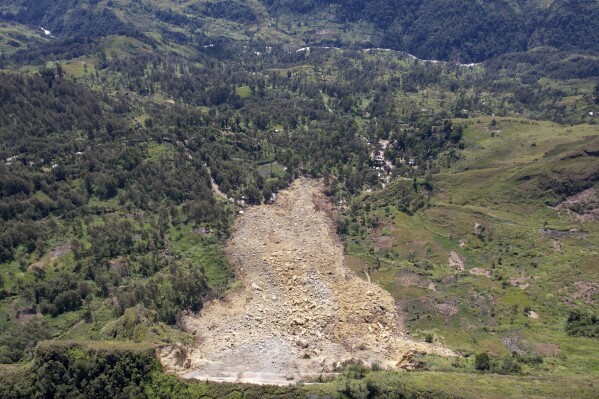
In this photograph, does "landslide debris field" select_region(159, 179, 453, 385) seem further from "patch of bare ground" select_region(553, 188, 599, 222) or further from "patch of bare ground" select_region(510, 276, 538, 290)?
"patch of bare ground" select_region(553, 188, 599, 222)

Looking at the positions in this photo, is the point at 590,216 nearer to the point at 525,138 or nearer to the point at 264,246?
the point at 525,138

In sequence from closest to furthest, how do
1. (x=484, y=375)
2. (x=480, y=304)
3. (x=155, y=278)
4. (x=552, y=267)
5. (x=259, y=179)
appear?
(x=484, y=375) → (x=480, y=304) → (x=552, y=267) → (x=155, y=278) → (x=259, y=179)

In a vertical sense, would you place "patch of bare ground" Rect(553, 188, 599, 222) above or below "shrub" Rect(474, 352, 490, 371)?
above

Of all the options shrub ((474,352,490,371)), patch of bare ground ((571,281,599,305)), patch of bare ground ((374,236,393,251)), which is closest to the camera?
shrub ((474,352,490,371))

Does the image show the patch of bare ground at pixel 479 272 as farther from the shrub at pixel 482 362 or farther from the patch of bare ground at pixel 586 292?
the shrub at pixel 482 362

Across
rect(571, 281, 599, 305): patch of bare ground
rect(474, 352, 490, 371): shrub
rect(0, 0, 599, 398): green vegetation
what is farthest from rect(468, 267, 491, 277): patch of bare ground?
rect(474, 352, 490, 371): shrub

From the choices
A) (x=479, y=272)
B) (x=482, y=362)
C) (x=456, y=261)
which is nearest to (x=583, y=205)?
(x=479, y=272)

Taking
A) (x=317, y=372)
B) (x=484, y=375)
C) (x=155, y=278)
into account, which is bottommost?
(x=155, y=278)

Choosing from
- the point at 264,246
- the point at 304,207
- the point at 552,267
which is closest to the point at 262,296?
the point at 264,246
